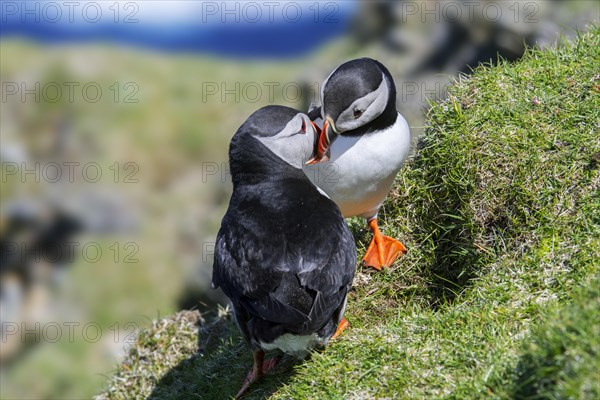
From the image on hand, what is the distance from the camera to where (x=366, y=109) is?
16.8 ft

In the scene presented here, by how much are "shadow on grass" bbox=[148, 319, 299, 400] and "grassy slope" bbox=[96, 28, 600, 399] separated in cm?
1

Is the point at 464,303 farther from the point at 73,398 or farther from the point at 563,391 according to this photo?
the point at 73,398

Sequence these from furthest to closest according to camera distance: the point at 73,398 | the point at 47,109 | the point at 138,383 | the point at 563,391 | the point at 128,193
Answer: the point at 47,109 → the point at 128,193 → the point at 73,398 → the point at 138,383 → the point at 563,391

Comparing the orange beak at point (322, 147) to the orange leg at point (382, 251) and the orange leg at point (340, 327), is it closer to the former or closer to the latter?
the orange leg at point (382, 251)

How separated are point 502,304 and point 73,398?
930cm

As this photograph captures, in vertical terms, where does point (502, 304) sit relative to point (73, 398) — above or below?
above

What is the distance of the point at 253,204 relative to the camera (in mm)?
4785

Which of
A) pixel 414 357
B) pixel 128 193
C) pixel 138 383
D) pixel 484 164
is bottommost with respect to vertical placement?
pixel 128 193

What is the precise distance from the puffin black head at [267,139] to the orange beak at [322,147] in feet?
0.57

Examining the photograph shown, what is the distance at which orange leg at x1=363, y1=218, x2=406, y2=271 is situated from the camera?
5348mm

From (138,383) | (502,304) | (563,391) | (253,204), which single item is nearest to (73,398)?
(138,383)

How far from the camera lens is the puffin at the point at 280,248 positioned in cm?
430

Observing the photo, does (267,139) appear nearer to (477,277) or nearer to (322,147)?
(322,147)

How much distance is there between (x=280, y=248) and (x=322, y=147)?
1.00 m
